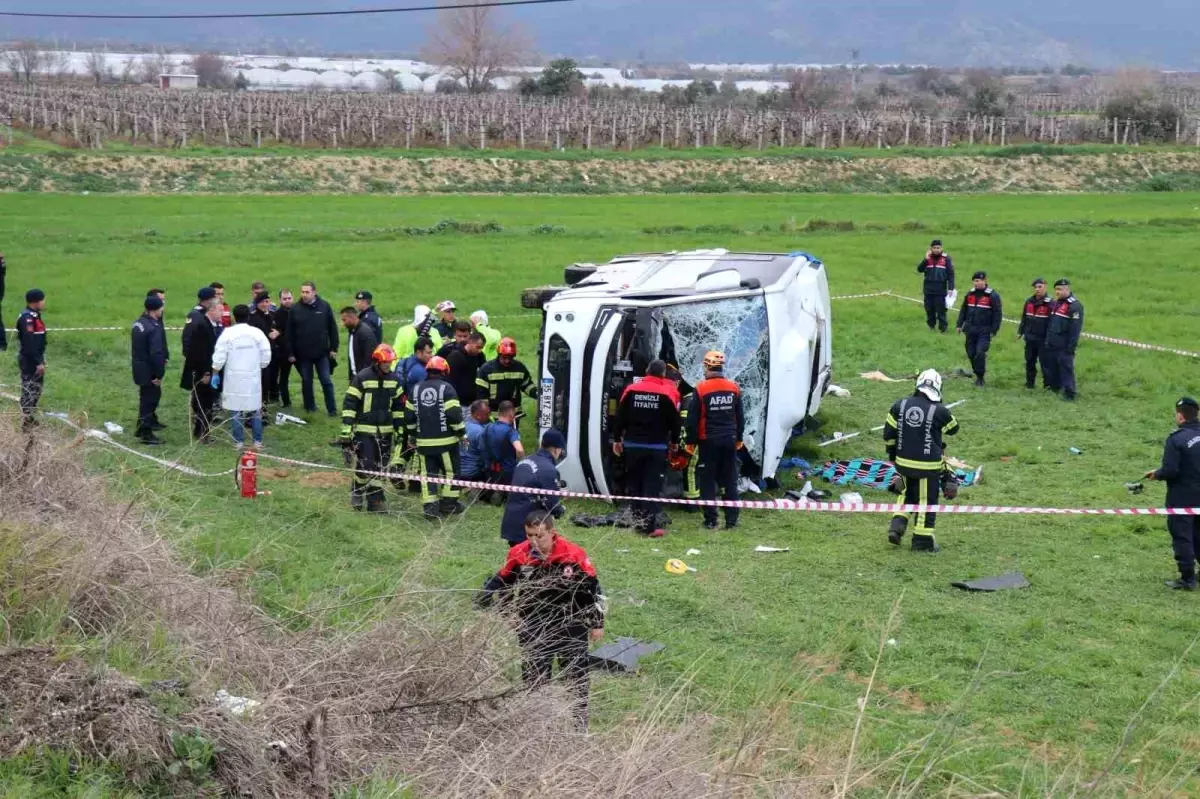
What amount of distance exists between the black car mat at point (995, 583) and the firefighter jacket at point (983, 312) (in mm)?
8629

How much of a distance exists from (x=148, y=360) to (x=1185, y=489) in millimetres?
10629

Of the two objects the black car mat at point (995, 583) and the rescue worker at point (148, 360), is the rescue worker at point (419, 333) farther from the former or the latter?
the black car mat at point (995, 583)

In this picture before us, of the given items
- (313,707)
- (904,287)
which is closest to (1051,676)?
(313,707)

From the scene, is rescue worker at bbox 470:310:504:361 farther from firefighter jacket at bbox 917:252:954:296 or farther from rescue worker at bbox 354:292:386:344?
firefighter jacket at bbox 917:252:954:296

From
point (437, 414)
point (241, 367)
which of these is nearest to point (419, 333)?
point (241, 367)

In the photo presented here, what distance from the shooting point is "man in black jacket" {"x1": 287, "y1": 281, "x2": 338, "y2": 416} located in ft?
53.0

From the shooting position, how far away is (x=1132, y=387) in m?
18.4

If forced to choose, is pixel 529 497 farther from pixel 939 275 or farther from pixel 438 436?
pixel 939 275

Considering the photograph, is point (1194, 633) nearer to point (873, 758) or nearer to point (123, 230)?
point (873, 758)

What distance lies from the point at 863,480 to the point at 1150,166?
52.4 metres

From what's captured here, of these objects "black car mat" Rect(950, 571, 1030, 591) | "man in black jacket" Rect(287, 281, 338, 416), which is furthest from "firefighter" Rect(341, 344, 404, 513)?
"black car mat" Rect(950, 571, 1030, 591)

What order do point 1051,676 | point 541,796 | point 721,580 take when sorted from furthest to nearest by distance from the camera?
point 721,580 < point 1051,676 < point 541,796

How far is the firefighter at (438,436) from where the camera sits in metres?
12.3

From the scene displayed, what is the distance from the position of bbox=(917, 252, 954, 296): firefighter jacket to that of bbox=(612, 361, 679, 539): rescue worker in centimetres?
1164
